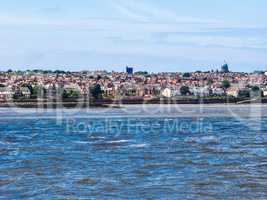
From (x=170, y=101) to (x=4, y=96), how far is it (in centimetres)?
2345

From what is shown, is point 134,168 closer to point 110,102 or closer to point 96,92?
point 110,102

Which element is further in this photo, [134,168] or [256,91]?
[256,91]

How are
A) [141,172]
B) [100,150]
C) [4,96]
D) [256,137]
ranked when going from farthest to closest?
[4,96]
[256,137]
[100,150]
[141,172]

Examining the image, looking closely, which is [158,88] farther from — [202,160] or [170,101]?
[202,160]

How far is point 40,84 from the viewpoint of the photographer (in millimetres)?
141625

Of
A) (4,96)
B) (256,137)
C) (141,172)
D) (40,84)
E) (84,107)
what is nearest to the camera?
(141,172)

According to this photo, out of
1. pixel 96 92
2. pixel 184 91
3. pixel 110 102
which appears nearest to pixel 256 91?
pixel 184 91

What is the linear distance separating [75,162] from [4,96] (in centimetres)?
9568

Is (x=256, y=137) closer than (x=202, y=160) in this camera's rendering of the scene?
No

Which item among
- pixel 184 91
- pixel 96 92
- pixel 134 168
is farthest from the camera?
pixel 184 91

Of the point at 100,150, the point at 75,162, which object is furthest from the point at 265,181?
the point at 100,150

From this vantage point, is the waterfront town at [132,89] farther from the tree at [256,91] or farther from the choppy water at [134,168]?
the choppy water at [134,168]

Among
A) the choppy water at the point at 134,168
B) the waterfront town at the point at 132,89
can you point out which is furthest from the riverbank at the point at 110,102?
the choppy water at the point at 134,168

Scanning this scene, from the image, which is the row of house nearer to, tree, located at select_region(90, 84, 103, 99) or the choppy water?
tree, located at select_region(90, 84, 103, 99)
